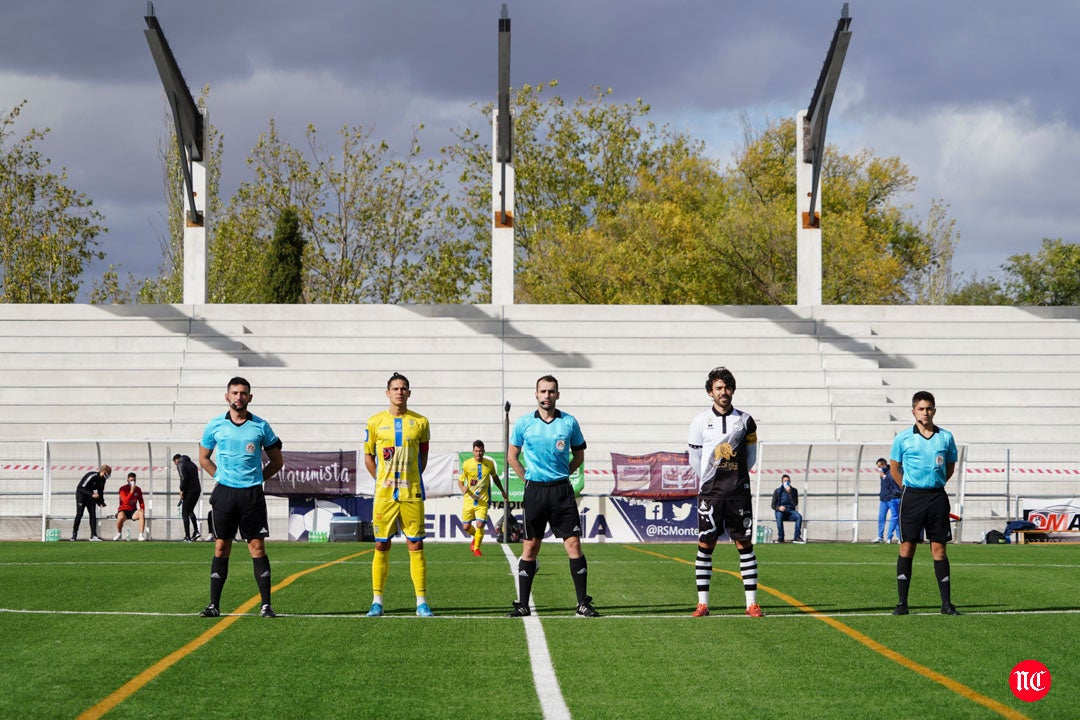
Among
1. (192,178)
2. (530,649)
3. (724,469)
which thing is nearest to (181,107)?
(192,178)

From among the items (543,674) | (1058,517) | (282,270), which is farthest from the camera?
(282,270)

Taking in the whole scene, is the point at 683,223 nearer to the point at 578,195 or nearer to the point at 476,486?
the point at 578,195

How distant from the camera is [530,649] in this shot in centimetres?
903

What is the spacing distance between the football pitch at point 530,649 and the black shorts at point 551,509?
768mm

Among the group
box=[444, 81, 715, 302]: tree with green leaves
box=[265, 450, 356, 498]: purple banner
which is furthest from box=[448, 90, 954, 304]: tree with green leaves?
box=[265, 450, 356, 498]: purple banner

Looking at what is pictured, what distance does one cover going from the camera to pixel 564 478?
37.2 feet

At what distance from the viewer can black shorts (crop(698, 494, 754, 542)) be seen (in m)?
11.1

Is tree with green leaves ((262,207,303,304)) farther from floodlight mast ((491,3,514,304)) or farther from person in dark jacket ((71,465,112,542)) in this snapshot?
person in dark jacket ((71,465,112,542))

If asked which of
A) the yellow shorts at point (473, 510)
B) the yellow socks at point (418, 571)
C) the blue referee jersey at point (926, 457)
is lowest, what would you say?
the yellow shorts at point (473, 510)

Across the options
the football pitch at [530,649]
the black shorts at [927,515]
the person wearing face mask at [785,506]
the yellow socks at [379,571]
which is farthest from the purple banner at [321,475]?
the black shorts at [927,515]

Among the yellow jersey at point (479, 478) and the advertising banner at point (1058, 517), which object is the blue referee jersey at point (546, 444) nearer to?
the yellow jersey at point (479, 478)

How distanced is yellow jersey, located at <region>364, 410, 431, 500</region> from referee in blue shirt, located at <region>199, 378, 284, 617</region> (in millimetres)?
846

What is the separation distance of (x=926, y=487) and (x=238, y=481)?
6.16 meters

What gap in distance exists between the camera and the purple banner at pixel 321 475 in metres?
31.3
